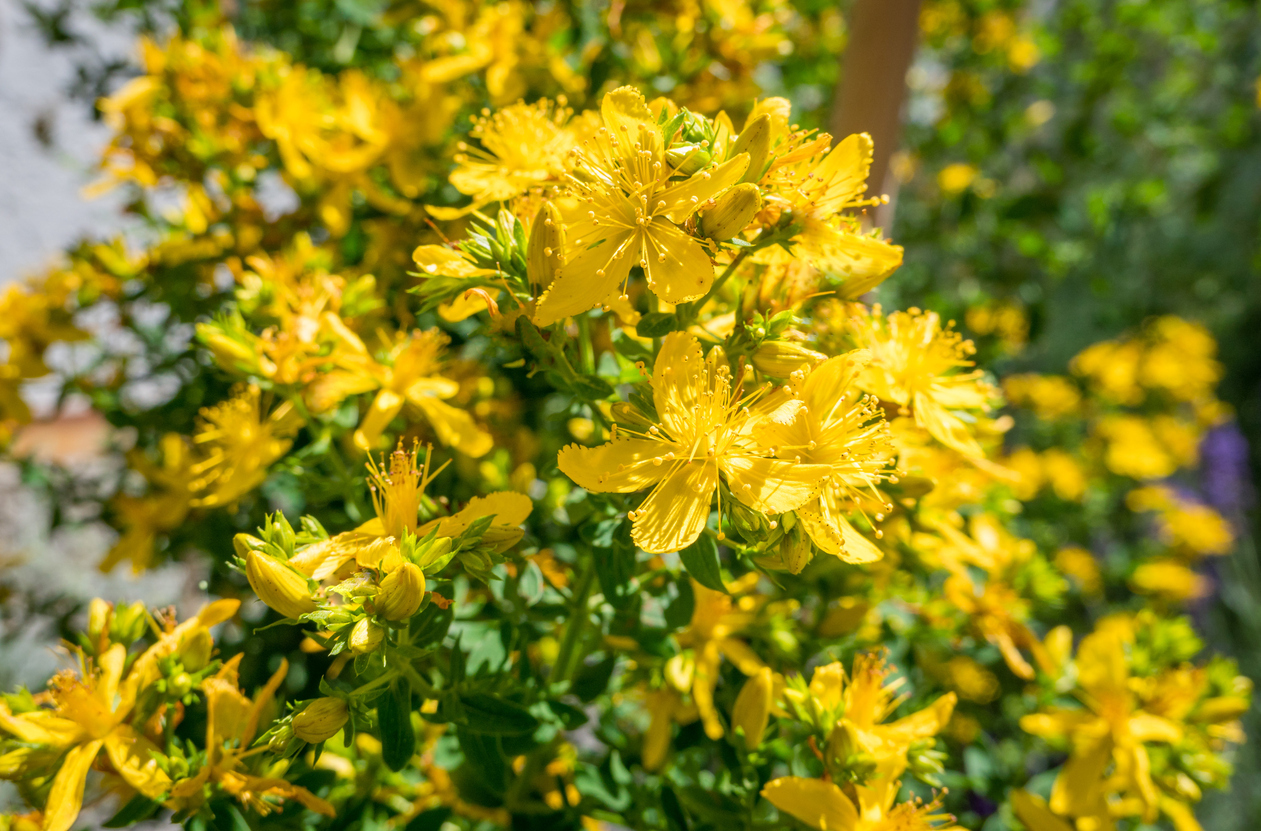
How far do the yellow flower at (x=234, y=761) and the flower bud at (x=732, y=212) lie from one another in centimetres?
57

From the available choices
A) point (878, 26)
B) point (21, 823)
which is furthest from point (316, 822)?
point (878, 26)

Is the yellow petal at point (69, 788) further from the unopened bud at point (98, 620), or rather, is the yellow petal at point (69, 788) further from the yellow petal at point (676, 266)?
the yellow petal at point (676, 266)

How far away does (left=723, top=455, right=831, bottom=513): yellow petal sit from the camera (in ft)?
1.87

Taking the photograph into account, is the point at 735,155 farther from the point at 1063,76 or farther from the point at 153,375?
the point at 1063,76

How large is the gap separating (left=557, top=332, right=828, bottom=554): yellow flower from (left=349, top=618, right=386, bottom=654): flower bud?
0.19m

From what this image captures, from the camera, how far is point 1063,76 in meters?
3.00

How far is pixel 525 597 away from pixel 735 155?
477 millimetres


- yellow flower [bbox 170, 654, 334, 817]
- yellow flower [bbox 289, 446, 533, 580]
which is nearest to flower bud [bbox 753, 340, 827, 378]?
yellow flower [bbox 289, 446, 533, 580]

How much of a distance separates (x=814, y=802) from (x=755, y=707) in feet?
0.32

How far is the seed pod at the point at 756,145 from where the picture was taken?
59cm

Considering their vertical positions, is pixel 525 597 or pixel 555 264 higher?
pixel 555 264

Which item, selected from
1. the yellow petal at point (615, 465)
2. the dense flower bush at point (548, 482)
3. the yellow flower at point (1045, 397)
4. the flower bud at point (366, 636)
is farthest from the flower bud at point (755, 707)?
the yellow flower at point (1045, 397)

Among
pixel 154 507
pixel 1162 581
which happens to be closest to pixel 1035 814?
pixel 154 507

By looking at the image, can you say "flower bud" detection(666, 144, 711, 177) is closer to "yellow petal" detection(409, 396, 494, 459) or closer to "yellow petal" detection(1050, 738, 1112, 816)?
"yellow petal" detection(409, 396, 494, 459)
